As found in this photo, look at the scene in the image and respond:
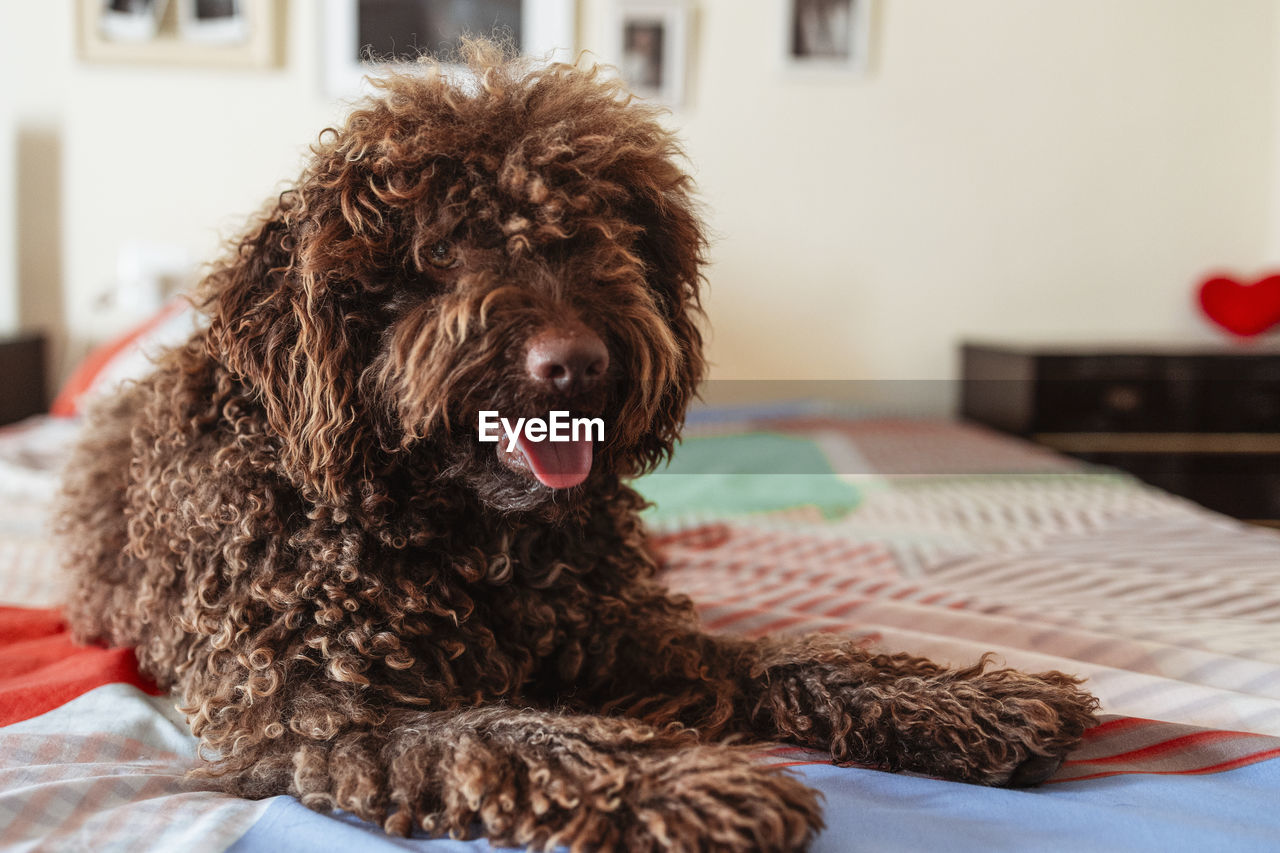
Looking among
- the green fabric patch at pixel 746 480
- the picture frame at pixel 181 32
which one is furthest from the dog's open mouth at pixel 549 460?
the picture frame at pixel 181 32

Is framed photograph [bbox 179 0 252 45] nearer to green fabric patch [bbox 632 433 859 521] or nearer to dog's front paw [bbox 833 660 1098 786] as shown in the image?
green fabric patch [bbox 632 433 859 521]

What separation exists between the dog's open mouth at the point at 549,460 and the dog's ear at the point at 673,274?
7.5 inches

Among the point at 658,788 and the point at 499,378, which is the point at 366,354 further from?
the point at 658,788

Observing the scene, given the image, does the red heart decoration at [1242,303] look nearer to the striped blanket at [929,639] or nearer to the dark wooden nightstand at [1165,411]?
the dark wooden nightstand at [1165,411]

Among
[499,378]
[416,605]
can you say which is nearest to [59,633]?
[416,605]

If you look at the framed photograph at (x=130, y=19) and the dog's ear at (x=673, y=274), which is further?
the framed photograph at (x=130, y=19)

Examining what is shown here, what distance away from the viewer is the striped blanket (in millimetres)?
1046

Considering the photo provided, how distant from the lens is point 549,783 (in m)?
1.02

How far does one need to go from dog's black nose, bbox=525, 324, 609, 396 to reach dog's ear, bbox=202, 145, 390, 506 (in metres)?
0.28

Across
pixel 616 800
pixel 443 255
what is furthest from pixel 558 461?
pixel 616 800

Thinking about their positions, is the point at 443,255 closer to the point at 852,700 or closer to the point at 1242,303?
the point at 852,700

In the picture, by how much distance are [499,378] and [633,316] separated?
20 centimetres

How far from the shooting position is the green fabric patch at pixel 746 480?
286cm

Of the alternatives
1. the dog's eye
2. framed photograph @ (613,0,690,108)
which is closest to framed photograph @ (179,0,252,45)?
framed photograph @ (613,0,690,108)
